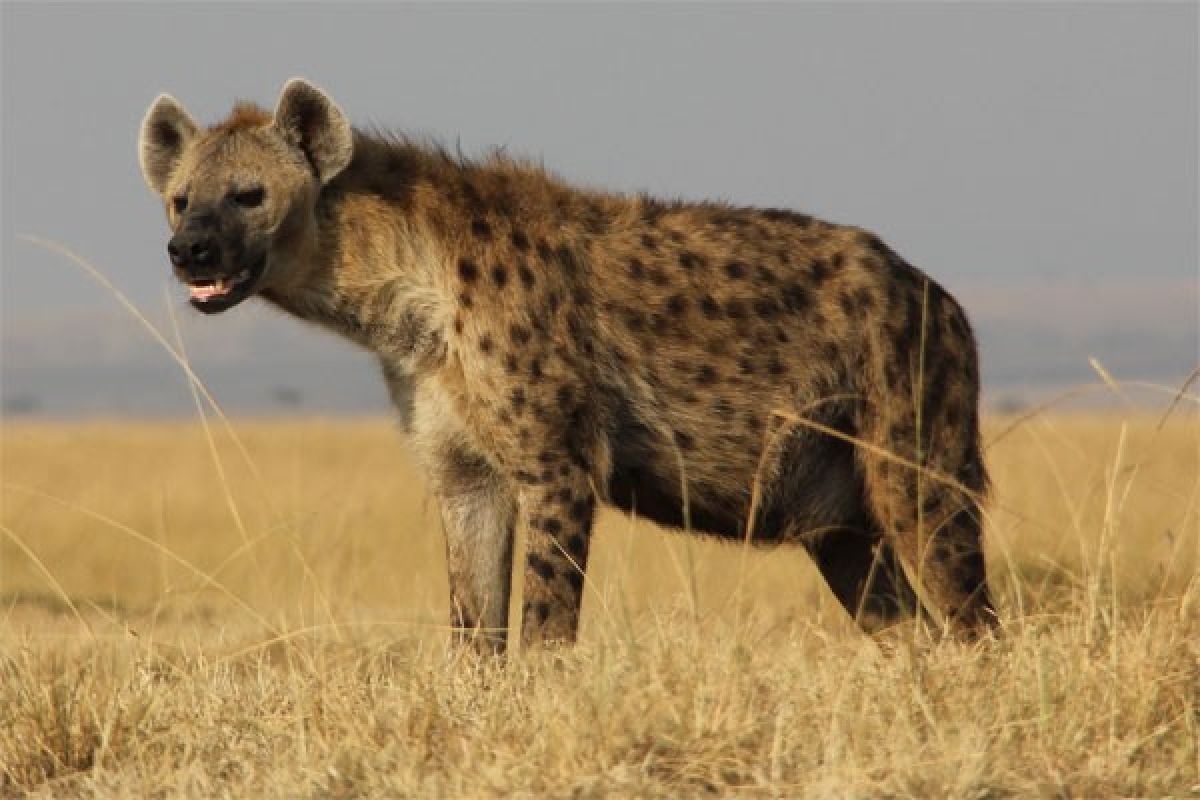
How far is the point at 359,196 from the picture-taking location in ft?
17.6

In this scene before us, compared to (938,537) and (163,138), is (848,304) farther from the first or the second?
(163,138)

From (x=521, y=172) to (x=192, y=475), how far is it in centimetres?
1211

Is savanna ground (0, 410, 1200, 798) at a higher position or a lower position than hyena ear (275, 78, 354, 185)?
lower

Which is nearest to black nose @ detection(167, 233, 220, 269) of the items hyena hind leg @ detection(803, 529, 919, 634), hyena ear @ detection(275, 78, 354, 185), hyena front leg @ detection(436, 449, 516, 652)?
hyena ear @ detection(275, 78, 354, 185)

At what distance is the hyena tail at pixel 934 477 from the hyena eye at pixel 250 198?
1.70 metres

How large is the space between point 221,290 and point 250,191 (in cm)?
30

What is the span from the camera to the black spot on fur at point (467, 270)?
5.23 m

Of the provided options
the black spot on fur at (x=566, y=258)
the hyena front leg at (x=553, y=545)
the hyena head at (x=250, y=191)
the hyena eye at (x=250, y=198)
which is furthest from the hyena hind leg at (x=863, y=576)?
the hyena eye at (x=250, y=198)

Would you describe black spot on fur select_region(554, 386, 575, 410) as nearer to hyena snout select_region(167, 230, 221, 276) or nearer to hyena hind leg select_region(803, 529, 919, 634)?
hyena snout select_region(167, 230, 221, 276)

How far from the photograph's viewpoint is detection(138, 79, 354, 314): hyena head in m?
5.14

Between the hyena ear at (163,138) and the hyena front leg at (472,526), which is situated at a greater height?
the hyena ear at (163,138)

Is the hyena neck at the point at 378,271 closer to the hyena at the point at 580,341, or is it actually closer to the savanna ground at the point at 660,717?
the hyena at the point at 580,341

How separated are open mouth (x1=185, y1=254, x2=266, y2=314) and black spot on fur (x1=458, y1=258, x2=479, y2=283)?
1.70 feet

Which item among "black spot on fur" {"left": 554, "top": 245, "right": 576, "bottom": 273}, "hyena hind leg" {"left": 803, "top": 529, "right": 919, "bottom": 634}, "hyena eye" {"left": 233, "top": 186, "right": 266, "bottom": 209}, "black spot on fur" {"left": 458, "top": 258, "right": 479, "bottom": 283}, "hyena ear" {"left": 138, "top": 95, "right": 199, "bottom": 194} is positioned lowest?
"hyena hind leg" {"left": 803, "top": 529, "right": 919, "bottom": 634}
